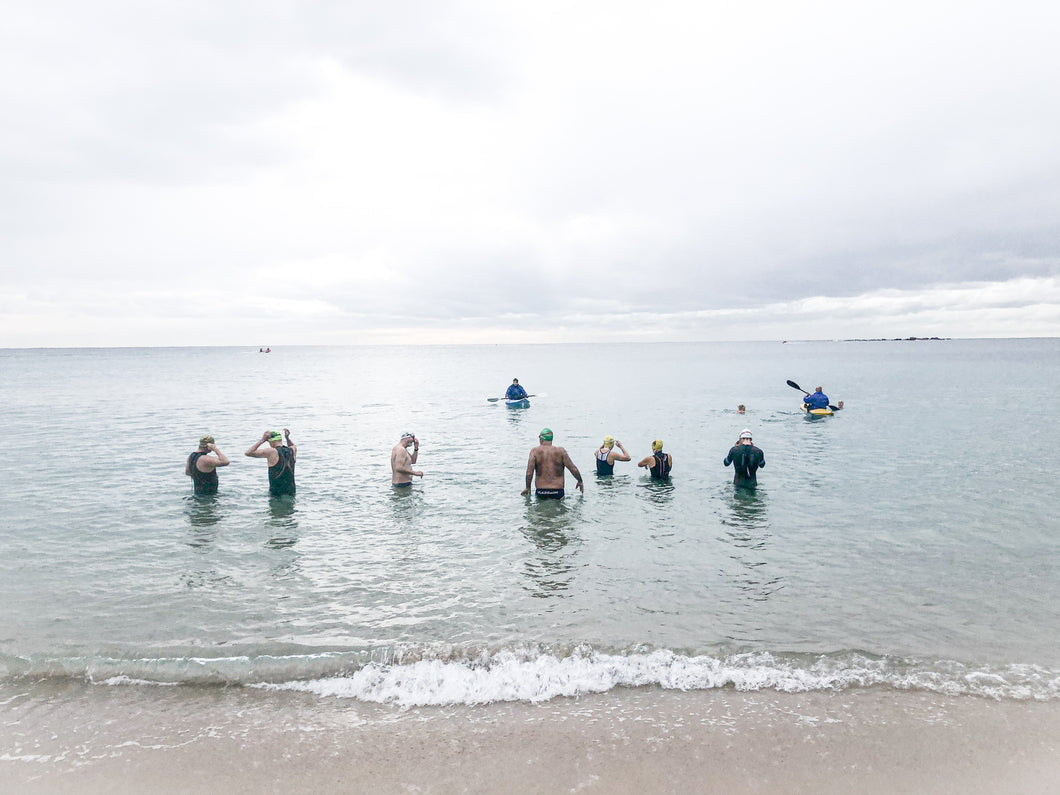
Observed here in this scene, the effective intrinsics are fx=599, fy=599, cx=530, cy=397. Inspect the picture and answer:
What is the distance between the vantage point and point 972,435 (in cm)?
2830

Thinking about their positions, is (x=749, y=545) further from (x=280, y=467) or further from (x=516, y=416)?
(x=516, y=416)

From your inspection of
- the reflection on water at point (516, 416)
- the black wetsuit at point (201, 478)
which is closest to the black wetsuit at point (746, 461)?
the black wetsuit at point (201, 478)

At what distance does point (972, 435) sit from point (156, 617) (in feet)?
108

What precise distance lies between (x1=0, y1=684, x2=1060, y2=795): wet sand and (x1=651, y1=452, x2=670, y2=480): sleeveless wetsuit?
11434 millimetres

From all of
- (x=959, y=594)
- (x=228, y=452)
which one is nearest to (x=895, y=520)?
(x=959, y=594)

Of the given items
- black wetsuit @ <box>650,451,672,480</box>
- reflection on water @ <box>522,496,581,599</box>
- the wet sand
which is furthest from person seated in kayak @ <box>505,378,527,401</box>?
the wet sand

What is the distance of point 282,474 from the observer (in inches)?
651

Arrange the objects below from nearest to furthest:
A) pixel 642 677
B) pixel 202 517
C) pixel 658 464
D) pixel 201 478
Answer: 1. pixel 642 677
2. pixel 202 517
3. pixel 201 478
4. pixel 658 464

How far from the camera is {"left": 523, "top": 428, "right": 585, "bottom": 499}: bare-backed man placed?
15359 mm

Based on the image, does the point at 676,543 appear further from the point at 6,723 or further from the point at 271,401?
the point at 271,401

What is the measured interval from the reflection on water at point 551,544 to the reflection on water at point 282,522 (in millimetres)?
5239

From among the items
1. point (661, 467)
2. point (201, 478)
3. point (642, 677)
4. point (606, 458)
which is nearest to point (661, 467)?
point (661, 467)

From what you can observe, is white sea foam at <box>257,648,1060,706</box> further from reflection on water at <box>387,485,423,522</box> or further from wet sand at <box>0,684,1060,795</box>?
reflection on water at <box>387,485,423,522</box>

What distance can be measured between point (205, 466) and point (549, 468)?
9.33 m
